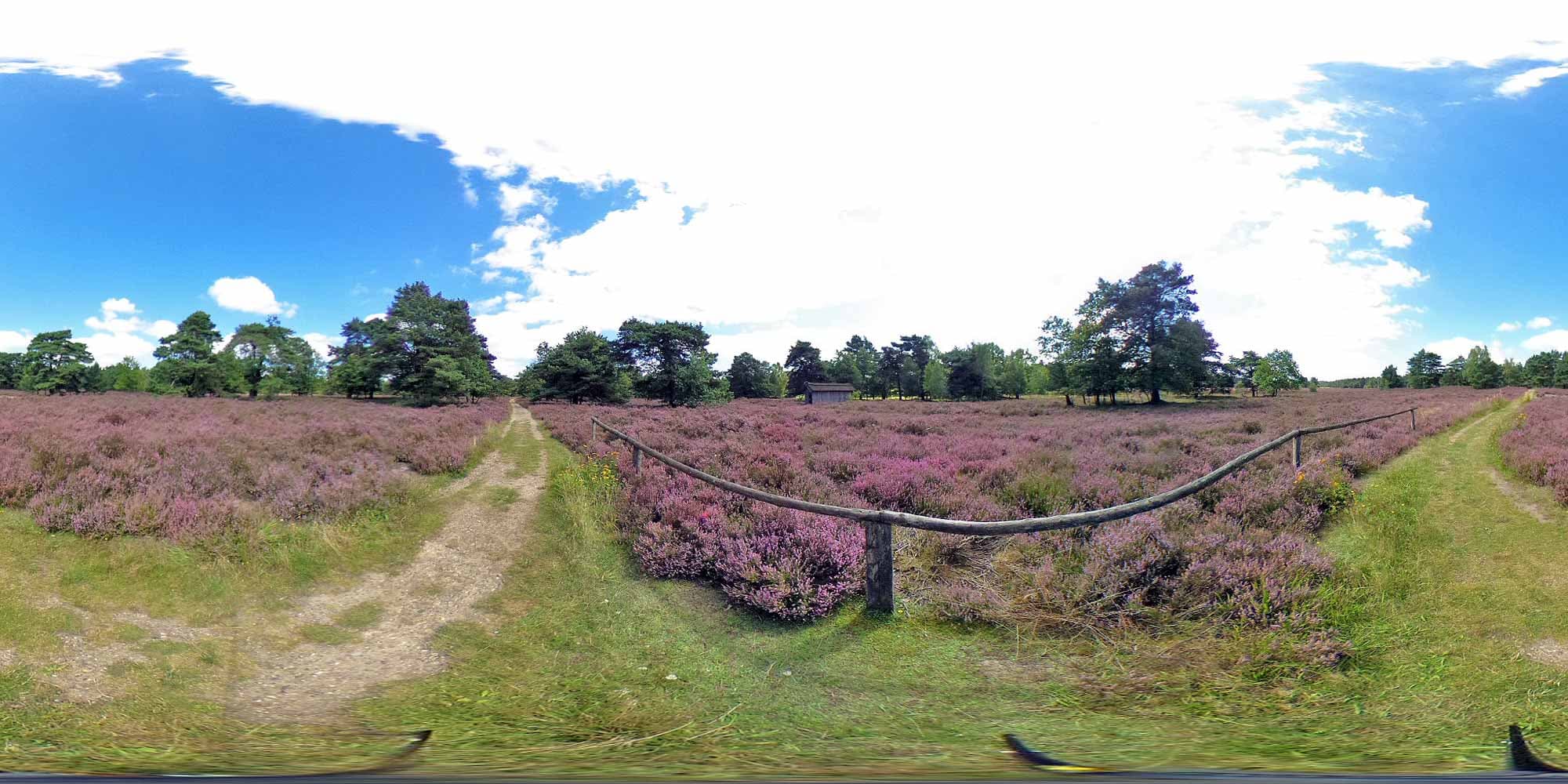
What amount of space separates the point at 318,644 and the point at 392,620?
2.20 ft

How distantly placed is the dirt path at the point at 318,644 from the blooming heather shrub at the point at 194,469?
7.46ft

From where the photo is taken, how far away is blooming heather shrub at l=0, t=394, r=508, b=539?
299 inches

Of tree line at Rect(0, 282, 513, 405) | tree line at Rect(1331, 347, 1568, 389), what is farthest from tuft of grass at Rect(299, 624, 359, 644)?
tree line at Rect(1331, 347, 1568, 389)

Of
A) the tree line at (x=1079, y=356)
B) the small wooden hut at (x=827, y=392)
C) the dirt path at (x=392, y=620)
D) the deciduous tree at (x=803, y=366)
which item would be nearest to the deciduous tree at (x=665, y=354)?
the tree line at (x=1079, y=356)

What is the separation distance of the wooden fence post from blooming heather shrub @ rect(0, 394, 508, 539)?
25.6ft

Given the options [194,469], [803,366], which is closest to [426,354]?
[194,469]

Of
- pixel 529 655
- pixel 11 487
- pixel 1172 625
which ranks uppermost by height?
pixel 11 487

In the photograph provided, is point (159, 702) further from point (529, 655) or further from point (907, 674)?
point (907, 674)

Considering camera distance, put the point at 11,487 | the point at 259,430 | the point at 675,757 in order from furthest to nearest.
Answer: the point at 259,430 < the point at 11,487 < the point at 675,757

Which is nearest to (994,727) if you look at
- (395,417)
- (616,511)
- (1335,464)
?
(616,511)

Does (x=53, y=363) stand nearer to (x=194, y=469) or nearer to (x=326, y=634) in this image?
(x=194, y=469)

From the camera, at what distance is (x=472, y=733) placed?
11.7ft

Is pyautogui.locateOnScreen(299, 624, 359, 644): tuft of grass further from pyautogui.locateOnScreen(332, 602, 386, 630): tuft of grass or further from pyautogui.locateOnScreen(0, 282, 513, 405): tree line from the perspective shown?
pyautogui.locateOnScreen(0, 282, 513, 405): tree line

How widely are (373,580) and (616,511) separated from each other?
3109 mm
